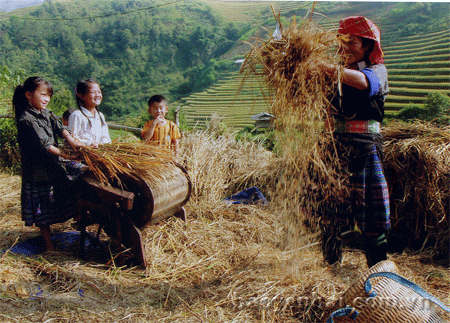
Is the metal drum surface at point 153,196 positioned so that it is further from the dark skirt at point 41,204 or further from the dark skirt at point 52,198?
the dark skirt at point 41,204

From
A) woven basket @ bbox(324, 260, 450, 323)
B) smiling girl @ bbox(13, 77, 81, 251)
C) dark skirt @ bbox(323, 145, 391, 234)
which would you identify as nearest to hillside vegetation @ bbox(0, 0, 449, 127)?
smiling girl @ bbox(13, 77, 81, 251)

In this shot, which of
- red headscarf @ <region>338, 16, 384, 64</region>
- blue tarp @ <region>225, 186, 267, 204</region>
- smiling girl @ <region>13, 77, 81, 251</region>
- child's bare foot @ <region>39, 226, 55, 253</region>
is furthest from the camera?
blue tarp @ <region>225, 186, 267, 204</region>

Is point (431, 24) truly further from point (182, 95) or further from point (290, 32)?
point (290, 32)


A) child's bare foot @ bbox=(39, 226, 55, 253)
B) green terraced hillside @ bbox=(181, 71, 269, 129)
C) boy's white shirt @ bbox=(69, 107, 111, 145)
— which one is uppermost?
boy's white shirt @ bbox=(69, 107, 111, 145)

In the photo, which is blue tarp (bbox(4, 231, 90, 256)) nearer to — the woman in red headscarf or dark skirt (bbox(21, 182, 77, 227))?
dark skirt (bbox(21, 182, 77, 227))

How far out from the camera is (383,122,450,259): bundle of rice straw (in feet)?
9.06

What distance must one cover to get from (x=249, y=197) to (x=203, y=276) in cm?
206

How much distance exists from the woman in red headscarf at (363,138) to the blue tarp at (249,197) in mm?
2363

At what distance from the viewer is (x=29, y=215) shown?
111 inches

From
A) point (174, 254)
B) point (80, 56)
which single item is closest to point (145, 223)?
point (174, 254)

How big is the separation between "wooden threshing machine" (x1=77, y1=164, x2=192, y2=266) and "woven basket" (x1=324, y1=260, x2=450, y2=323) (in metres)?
1.69

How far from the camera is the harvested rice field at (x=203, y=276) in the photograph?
203cm

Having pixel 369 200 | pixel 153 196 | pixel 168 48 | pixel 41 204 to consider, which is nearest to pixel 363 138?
pixel 369 200

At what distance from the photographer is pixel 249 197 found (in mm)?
4543
